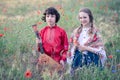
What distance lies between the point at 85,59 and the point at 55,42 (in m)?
0.48

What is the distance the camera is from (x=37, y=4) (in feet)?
30.1

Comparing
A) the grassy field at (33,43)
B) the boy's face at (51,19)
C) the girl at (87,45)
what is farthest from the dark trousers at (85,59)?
the boy's face at (51,19)

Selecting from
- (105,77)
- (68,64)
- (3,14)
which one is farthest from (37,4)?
(105,77)

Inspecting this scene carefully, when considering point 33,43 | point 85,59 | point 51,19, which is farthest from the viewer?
point 33,43

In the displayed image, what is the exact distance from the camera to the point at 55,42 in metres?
4.46

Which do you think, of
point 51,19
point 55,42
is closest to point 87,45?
point 55,42

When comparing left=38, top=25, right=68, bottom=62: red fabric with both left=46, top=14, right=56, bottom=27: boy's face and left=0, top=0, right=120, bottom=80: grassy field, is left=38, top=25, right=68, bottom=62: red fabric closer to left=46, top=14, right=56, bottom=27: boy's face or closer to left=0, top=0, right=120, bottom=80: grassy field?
left=46, top=14, right=56, bottom=27: boy's face

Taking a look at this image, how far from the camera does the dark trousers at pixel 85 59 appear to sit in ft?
13.9

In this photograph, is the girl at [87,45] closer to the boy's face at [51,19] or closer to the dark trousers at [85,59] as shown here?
the dark trousers at [85,59]

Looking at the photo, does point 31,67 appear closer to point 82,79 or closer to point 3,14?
point 82,79

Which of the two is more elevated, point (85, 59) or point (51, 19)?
point (51, 19)

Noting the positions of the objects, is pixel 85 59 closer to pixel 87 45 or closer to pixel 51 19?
pixel 87 45

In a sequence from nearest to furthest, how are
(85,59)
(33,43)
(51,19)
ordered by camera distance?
1. (85,59)
2. (51,19)
3. (33,43)

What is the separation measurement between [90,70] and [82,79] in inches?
5.4
